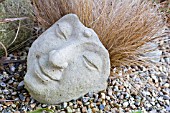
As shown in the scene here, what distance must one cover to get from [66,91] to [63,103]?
10 centimetres

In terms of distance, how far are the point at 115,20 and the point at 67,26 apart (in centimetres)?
34

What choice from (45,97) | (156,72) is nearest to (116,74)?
(156,72)

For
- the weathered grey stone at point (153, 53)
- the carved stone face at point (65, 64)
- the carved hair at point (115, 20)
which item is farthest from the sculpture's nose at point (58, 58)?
the weathered grey stone at point (153, 53)

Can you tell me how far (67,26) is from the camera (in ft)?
5.55

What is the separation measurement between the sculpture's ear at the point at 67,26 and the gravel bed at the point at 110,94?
0.36 m

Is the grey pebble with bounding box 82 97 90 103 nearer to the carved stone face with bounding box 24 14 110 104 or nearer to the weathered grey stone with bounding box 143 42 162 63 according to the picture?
the carved stone face with bounding box 24 14 110 104

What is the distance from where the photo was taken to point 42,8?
79.5 inches

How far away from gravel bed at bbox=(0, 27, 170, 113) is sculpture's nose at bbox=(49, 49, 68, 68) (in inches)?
9.6

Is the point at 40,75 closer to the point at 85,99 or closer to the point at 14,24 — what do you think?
the point at 85,99

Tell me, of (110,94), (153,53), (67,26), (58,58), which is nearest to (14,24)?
(67,26)

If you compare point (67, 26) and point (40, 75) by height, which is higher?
point (67, 26)

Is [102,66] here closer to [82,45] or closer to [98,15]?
[82,45]

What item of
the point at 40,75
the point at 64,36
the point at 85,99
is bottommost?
the point at 85,99

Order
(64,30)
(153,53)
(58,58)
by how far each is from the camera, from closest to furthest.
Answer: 1. (58,58)
2. (64,30)
3. (153,53)
